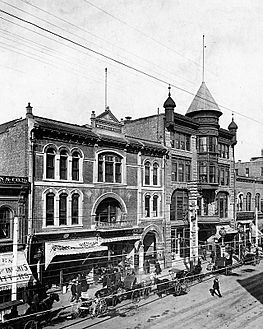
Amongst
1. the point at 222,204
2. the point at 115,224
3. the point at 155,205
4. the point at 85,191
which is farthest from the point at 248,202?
the point at 85,191

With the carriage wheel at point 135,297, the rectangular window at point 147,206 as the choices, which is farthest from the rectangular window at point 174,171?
the carriage wheel at point 135,297

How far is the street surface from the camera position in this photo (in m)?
18.0

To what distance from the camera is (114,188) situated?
3023cm

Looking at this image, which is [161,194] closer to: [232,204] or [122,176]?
[122,176]

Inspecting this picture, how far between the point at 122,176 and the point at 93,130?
473cm

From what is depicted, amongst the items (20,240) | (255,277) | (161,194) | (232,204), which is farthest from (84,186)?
(232,204)

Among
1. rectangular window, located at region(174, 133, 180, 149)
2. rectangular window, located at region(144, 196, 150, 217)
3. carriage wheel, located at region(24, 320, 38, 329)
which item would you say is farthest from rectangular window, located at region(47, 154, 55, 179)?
rectangular window, located at region(174, 133, 180, 149)

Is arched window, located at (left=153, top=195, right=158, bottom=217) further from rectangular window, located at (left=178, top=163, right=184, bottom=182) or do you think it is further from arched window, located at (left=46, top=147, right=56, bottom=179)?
arched window, located at (left=46, top=147, right=56, bottom=179)

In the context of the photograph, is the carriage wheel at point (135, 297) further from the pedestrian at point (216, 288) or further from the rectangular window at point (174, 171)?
the rectangular window at point (174, 171)

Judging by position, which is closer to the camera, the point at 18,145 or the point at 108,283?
the point at 108,283

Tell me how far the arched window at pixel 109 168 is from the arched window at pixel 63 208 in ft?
12.3

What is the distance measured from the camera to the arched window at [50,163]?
2559cm

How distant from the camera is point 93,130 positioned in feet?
95.7

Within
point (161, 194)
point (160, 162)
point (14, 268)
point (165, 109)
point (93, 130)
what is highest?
point (165, 109)
